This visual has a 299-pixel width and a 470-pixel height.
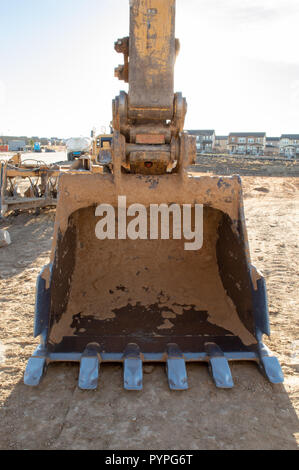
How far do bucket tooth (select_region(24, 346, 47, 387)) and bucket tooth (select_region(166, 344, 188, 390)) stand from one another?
2.62 feet

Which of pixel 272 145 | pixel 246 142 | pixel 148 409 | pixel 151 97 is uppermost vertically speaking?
pixel 246 142

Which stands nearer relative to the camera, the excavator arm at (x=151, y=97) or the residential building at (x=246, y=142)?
the excavator arm at (x=151, y=97)

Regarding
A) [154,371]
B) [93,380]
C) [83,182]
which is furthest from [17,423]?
[83,182]

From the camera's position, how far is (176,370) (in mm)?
2188

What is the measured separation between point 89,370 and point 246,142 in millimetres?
83241

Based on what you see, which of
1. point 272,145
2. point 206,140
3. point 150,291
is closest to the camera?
point 150,291

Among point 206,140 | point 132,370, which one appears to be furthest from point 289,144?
point 132,370

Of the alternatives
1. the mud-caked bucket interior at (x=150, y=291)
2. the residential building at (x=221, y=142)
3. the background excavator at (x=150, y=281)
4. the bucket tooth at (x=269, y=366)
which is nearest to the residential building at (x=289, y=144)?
the residential building at (x=221, y=142)

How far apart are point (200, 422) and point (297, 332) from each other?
142 centimetres

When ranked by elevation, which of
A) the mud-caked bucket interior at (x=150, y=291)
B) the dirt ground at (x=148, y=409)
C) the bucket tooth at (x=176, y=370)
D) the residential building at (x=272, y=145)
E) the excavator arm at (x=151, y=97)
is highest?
the residential building at (x=272, y=145)

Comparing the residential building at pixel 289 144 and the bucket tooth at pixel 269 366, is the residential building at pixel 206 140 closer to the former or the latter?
the residential building at pixel 289 144

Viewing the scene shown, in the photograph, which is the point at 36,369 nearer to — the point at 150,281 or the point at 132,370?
the point at 132,370

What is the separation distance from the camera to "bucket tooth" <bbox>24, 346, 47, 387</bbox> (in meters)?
2.12

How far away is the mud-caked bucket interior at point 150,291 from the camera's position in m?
2.48
